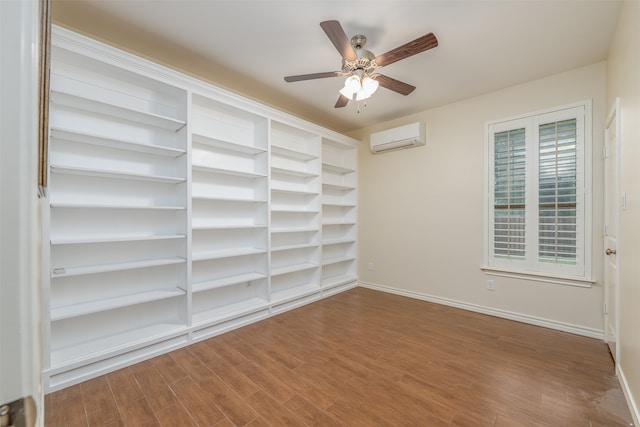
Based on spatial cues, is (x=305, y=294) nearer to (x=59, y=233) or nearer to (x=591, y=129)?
(x=59, y=233)

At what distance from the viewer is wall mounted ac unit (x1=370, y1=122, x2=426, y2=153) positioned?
3.77m

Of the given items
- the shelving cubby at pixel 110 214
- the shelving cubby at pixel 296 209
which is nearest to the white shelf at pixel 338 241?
the shelving cubby at pixel 296 209

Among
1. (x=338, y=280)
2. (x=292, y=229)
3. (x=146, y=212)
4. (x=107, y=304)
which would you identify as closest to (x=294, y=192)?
(x=292, y=229)

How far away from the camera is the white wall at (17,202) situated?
324 mm

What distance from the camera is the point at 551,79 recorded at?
2.91 meters

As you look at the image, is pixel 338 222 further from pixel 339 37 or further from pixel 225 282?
pixel 339 37

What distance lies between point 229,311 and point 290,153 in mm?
2128

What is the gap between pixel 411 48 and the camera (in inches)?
75.6

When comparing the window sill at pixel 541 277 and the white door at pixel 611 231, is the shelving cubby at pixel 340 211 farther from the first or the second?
the white door at pixel 611 231

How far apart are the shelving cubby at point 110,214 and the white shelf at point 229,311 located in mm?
172

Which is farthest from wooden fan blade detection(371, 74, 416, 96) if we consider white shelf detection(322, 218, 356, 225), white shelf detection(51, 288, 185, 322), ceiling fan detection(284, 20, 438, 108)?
white shelf detection(51, 288, 185, 322)

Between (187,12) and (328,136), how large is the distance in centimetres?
232

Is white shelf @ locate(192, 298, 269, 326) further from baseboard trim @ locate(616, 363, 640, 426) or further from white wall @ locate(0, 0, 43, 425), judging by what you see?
baseboard trim @ locate(616, 363, 640, 426)

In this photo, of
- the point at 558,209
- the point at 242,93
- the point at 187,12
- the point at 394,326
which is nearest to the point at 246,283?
the point at 394,326
